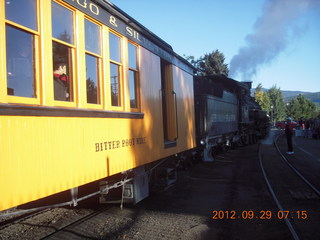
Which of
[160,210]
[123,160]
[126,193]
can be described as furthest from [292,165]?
[123,160]

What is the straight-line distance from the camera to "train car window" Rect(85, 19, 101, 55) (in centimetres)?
350

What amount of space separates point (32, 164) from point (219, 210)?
11.8ft

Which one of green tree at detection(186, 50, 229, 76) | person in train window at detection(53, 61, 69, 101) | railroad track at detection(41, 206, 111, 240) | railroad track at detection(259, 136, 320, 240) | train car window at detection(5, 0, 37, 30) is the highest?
green tree at detection(186, 50, 229, 76)

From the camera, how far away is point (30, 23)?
8.84ft

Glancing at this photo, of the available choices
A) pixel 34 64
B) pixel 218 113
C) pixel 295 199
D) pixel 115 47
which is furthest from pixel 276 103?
pixel 34 64

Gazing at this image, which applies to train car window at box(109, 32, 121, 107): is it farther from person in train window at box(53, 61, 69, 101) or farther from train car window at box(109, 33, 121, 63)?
person in train window at box(53, 61, 69, 101)

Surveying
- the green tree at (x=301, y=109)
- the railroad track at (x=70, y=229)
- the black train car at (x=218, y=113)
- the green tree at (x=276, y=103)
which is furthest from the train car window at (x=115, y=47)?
the green tree at (x=301, y=109)

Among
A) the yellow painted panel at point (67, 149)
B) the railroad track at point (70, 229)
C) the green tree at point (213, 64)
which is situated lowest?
the railroad track at point (70, 229)

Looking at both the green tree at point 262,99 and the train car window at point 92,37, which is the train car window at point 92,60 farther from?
the green tree at point 262,99

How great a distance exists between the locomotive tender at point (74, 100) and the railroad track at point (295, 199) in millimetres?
2432

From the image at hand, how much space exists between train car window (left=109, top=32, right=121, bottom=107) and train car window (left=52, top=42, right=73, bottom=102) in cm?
81

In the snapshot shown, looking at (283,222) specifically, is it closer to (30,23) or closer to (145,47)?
(145,47)

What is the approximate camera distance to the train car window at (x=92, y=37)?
11.5 ft
